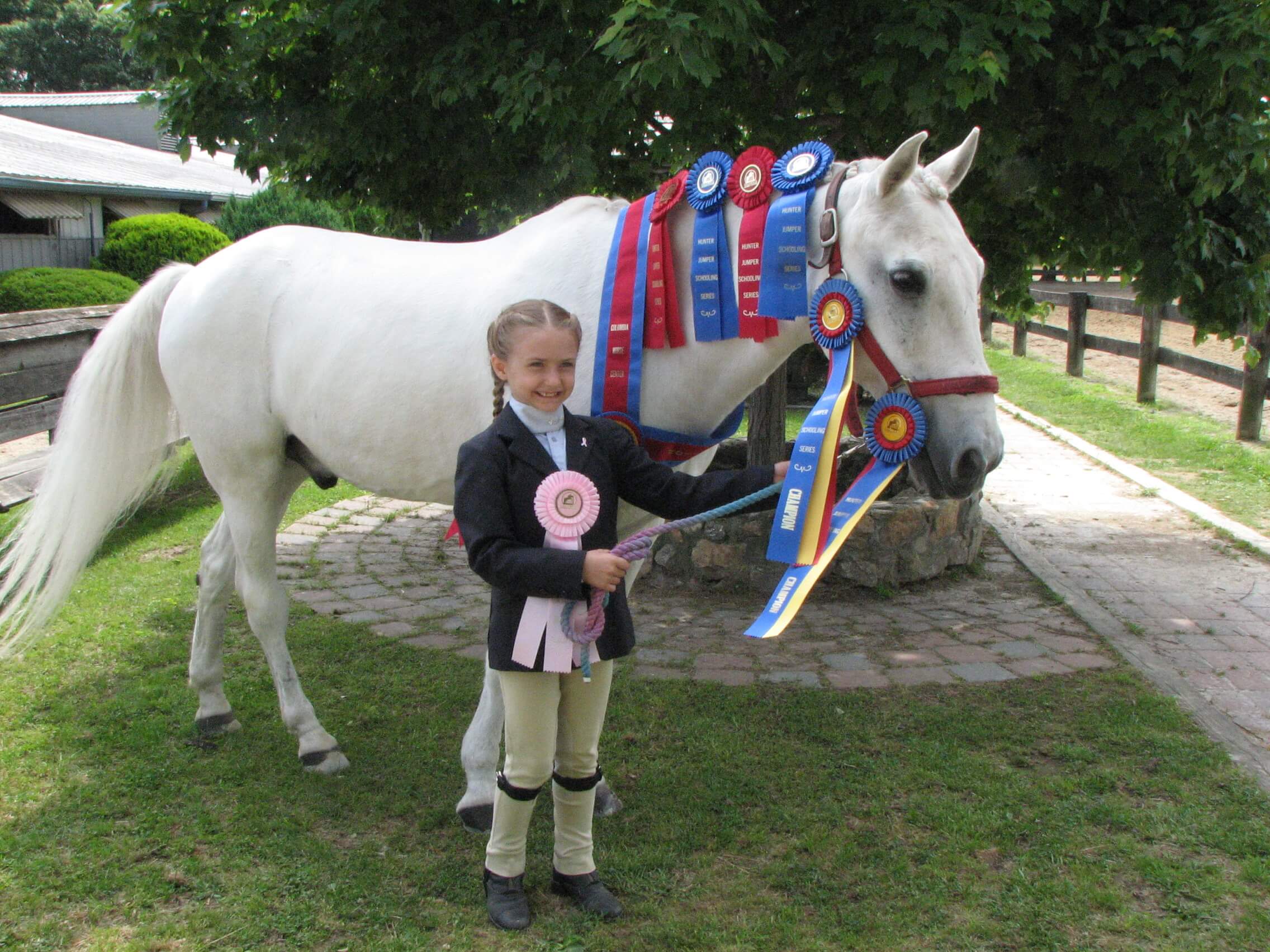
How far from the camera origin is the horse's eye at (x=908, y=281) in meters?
→ 2.41

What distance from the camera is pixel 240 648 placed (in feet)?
16.1

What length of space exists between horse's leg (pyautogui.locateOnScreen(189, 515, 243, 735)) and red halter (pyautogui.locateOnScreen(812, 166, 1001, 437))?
8.46 feet

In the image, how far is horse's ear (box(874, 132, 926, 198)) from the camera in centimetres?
234

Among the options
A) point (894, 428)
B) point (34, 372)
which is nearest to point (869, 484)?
point (894, 428)

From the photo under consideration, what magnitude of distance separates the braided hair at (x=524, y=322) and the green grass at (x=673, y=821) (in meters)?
1.57

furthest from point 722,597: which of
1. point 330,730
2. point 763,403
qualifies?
point 330,730

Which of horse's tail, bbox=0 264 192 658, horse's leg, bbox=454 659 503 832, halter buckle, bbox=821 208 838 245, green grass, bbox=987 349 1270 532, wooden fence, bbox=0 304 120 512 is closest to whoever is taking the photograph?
halter buckle, bbox=821 208 838 245

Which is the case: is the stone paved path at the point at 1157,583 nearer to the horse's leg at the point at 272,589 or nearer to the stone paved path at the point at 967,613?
the stone paved path at the point at 967,613

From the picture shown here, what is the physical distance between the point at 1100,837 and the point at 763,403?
363cm

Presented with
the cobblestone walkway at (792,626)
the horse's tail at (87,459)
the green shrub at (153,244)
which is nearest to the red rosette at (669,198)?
the horse's tail at (87,459)

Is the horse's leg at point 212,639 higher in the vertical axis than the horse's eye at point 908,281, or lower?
lower

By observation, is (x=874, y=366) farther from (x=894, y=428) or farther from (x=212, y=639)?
(x=212, y=639)

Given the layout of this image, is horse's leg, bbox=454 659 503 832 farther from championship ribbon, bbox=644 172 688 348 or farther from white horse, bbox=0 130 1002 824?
championship ribbon, bbox=644 172 688 348

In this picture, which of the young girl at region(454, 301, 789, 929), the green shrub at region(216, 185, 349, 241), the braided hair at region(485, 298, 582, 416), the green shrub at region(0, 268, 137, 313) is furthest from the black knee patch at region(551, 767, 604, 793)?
the green shrub at region(216, 185, 349, 241)
